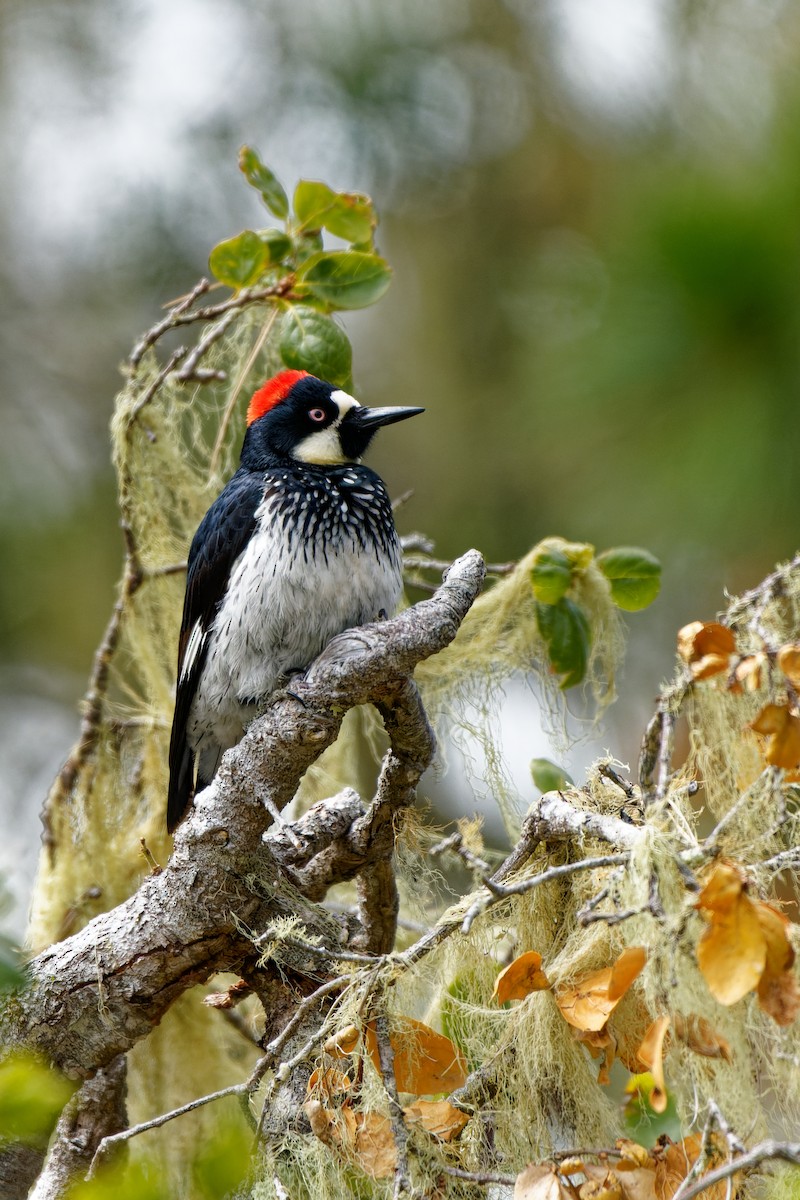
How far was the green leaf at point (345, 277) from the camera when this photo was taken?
2.74 meters

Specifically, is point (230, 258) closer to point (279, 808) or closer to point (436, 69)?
point (279, 808)

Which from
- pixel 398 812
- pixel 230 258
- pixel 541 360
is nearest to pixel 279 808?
pixel 398 812

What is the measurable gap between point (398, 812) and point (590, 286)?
265 cm

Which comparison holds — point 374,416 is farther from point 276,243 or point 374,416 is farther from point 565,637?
point 565,637

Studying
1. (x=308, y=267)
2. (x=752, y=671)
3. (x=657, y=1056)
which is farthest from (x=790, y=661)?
(x=308, y=267)

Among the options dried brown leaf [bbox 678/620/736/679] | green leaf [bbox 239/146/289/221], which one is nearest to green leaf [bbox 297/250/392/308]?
green leaf [bbox 239/146/289/221]

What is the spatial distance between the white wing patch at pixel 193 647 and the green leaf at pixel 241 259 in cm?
76

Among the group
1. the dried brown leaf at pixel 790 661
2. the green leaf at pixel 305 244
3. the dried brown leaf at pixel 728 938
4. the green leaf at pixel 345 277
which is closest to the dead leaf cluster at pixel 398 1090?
the dried brown leaf at pixel 728 938

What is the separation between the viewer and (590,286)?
434 cm

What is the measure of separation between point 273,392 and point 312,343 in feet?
1.33

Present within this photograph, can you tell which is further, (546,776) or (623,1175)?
(546,776)

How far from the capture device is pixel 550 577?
Answer: 107 inches

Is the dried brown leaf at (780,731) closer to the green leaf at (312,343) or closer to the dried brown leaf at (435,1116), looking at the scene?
the dried brown leaf at (435,1116)

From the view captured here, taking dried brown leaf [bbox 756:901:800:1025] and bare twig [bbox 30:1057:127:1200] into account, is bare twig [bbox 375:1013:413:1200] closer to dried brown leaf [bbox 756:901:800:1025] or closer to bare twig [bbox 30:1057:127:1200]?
dried brown leaf [bbox 756:901:800:1025]
